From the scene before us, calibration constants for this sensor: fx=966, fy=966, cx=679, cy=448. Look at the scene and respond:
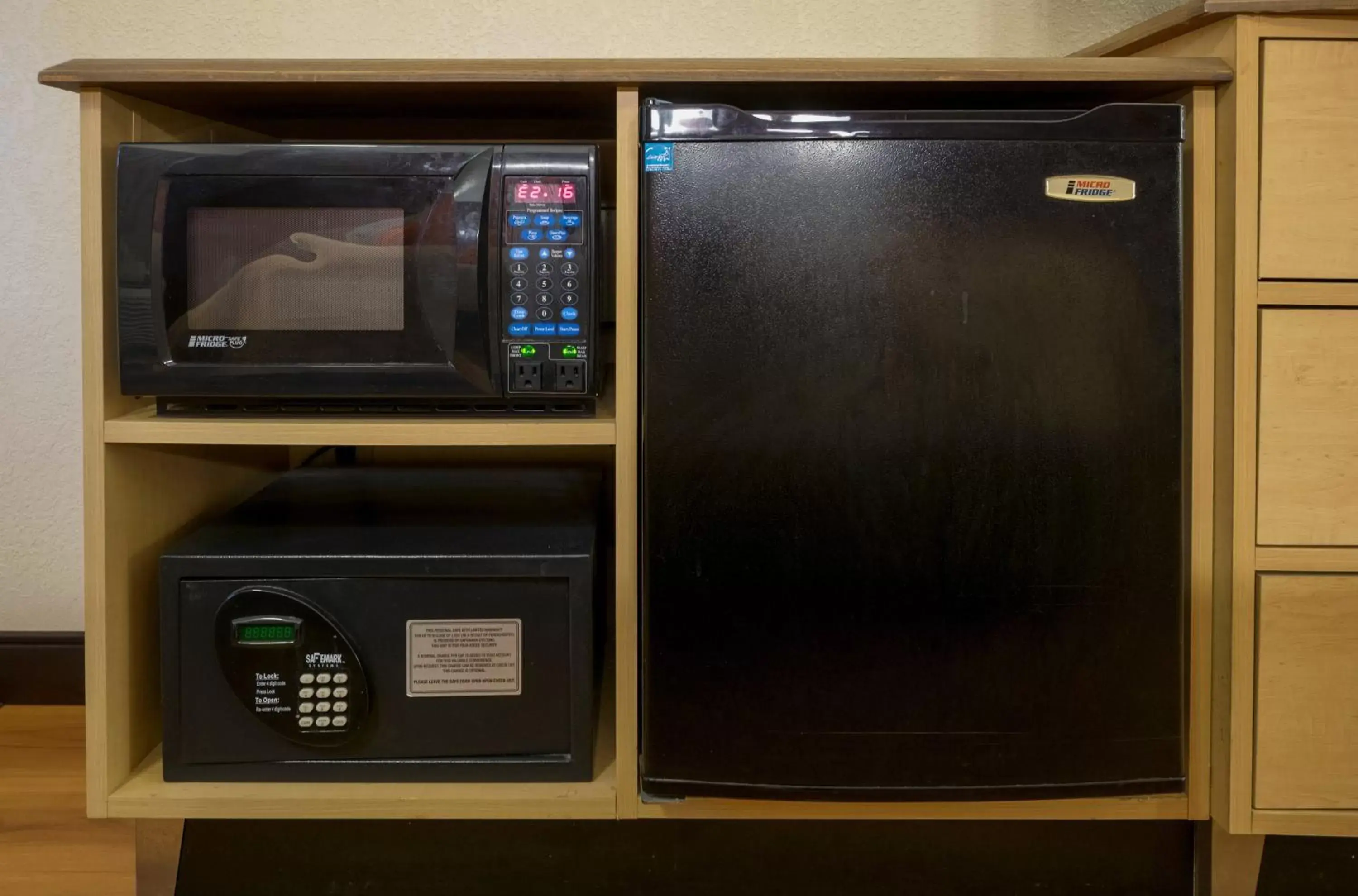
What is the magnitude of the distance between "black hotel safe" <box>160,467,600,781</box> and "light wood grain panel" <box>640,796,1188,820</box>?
111mm

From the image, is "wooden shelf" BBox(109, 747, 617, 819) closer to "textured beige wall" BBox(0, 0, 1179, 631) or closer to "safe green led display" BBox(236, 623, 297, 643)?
"safe green led display" BBox(236, 623, 297, 643)

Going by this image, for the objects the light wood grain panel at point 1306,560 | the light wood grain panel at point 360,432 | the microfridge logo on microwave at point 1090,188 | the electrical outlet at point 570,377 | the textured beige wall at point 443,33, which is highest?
the textured beige wall at point 443,33

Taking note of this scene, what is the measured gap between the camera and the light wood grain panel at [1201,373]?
872 millimetres

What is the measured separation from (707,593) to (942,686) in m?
0.23

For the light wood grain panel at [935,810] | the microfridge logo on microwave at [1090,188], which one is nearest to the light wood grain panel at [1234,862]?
the light wood grain panel at [935,810]

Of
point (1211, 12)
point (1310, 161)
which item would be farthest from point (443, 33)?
point (1310, 161)

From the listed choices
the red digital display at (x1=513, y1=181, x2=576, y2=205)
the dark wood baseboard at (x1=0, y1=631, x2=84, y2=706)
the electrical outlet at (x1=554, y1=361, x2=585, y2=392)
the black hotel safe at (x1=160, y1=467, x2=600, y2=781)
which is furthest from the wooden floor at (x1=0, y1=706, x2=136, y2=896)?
the red digital display at (x1=513, y1=181, x2=576, y2=205)

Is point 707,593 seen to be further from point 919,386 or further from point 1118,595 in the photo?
point 1118,595

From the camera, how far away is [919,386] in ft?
2.81

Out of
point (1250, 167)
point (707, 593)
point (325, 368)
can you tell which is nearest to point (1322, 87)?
point (1250, 167)

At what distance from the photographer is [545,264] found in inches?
34.5

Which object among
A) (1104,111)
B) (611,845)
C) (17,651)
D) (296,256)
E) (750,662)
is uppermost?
(1104,111)

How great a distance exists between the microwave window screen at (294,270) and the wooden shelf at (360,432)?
0.09 m

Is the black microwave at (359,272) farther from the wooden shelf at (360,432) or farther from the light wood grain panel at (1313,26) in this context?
the light wood grain panel at (1313,26)
